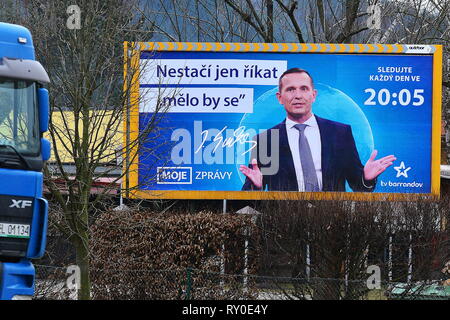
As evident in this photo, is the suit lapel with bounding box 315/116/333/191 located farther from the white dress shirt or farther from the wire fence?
the wire fence

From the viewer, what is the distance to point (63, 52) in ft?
48.8

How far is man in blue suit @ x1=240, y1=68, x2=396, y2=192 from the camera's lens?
67.9ft

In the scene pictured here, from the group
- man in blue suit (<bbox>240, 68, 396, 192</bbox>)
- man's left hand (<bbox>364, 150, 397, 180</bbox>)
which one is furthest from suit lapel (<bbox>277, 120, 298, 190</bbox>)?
man's left hand (<bbox>364, 150, 397, 180</bbox>)

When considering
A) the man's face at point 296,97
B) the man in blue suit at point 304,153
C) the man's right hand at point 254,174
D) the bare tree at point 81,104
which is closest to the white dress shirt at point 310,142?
the man in blue suit at point 304,153

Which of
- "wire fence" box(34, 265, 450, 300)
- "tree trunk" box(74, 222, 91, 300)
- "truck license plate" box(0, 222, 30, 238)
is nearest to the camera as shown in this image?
"truck license plate" box(0, 222, 30, 238)

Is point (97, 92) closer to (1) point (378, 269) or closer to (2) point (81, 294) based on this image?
(2) point (81, 294)

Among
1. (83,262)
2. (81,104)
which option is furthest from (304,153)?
(81,104)

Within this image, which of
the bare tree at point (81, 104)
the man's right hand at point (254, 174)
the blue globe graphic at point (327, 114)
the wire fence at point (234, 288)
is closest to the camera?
the wire fence at point (234, 288)

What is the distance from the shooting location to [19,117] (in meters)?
10.3

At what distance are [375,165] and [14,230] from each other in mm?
12301

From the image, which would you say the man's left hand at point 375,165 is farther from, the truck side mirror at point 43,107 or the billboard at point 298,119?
the truck side mirror at point 43,107

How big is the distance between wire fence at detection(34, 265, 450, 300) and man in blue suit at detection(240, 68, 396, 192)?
5790 mm

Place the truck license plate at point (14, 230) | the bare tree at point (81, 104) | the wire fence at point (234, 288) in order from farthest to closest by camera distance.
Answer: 1. the bare tree at point (81, 104)
2. the wire fence at point (234, 288)
3. the truck license plate at point (14, 230)

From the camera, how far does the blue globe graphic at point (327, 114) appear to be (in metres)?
20.9
